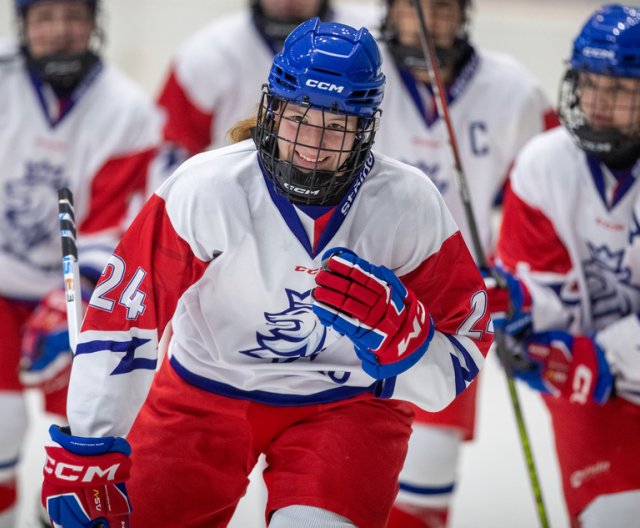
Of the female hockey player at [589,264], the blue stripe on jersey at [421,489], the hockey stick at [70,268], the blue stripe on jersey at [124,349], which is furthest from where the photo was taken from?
the blue stripe on jersey at [421,489]

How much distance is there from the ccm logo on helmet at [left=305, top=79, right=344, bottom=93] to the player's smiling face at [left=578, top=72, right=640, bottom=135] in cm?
101

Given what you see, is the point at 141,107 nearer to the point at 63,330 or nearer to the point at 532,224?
the point at 63,330

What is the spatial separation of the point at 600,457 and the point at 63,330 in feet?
4.65

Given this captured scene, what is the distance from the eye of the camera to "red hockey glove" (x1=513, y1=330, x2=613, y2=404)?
2.93 metres

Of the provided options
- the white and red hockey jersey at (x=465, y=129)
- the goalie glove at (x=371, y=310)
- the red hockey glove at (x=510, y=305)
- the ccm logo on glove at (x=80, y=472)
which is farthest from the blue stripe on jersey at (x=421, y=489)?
the ccm logo on glove at (x=80, y=472)

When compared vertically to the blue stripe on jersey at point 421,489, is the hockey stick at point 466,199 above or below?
Result: above

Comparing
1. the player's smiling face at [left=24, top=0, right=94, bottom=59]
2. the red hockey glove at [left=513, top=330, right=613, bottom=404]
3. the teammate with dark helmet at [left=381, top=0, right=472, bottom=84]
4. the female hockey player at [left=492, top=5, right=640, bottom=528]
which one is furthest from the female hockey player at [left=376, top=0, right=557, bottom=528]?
the player's smiling face at [left=24, top=0, right=94, bottom=59]

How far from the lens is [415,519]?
325cm

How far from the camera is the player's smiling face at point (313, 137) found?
7.20 feet

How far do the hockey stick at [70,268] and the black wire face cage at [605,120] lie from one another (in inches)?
47.9

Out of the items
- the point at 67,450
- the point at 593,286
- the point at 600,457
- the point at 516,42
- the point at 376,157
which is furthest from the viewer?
the point at 516,42

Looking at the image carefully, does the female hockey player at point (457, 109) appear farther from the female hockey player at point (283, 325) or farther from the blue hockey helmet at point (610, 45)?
the female hockey player at point (283, 325)

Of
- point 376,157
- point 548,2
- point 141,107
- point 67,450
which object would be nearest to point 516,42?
point 548,2

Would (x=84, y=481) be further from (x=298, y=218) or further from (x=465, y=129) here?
(x=465, y=129)
